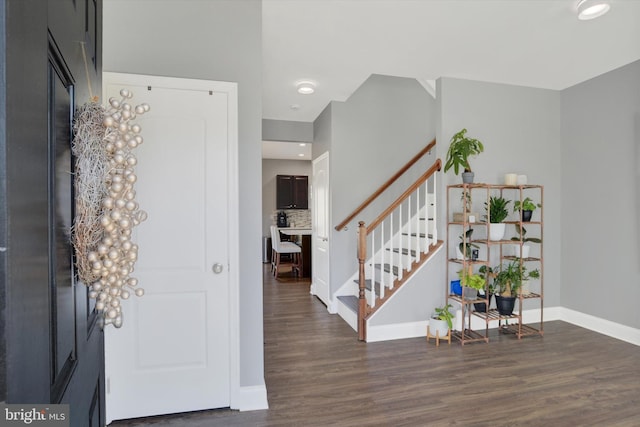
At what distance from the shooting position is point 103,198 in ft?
2.50

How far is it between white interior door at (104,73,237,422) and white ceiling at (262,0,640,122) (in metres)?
0.97

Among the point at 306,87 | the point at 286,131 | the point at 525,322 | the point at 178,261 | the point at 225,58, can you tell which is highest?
the point at 306,87

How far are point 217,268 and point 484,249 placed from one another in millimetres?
2980

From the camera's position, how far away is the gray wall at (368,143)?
14.5 feet

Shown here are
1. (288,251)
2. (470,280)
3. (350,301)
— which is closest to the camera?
(470,280)

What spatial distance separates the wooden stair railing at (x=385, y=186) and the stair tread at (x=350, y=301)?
873 millimetres

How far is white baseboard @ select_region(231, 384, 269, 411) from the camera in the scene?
221 cm

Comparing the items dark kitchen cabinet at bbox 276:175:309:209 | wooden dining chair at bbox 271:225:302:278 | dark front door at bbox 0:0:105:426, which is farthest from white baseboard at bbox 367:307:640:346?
dark kitchen cabinet at bbox 276:175:309:209

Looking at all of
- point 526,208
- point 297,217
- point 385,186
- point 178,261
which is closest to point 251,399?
point 178,261

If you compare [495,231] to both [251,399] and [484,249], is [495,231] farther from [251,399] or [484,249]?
[251,399]

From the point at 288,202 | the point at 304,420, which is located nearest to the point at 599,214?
the point at 304,420

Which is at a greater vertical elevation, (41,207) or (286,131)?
(286,131)

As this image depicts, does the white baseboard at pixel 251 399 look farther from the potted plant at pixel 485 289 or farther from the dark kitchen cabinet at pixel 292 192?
the dark kitchen cabinet at pixel 292 192

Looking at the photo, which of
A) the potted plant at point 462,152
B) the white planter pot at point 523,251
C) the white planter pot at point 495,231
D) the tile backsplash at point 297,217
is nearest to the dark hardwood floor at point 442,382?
the white planter pot at point 523,251
